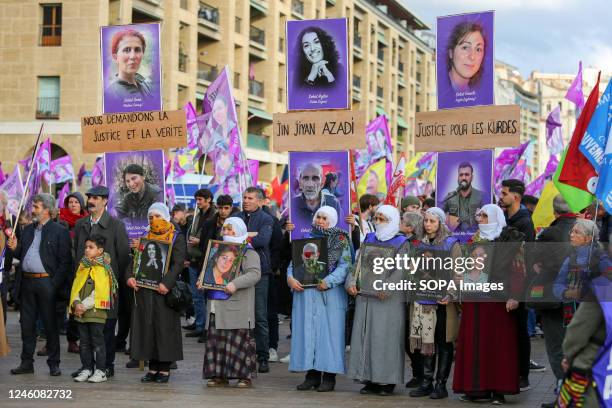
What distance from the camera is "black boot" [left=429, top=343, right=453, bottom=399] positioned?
10.3 m

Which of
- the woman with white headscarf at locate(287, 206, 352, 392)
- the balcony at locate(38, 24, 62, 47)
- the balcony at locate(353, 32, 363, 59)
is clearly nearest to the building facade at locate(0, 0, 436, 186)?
the balcony at locate(38, 24, 62, 47)

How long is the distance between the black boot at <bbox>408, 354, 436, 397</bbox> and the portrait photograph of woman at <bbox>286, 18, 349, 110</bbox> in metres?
3.29

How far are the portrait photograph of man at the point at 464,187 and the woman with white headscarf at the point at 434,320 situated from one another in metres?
1.70

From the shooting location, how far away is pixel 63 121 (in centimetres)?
4047

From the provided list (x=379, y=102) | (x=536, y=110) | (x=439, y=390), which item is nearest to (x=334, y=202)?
(x=439, y=390)

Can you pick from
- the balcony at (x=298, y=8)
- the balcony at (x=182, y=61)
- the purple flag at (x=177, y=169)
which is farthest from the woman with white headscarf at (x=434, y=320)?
the balcony at (x=298, y=8)

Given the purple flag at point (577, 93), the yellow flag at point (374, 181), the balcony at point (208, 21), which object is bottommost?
the yellow flag at point (374, 181)

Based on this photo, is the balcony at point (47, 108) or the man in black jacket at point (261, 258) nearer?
the man in black jacket at point (261, 258)

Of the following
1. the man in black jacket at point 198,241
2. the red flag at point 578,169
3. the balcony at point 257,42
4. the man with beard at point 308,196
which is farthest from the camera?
the balcony at point 257,42

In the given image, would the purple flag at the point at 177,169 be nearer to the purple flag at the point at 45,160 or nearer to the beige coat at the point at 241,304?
the purple flag at the point at 45,160

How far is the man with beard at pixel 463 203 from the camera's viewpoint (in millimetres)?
12227

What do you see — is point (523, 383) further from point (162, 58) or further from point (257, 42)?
point (257, 42)

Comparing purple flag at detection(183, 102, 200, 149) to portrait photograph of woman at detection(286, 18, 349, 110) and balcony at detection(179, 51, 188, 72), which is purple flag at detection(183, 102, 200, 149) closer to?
portrait photograph of woman at detection(286, 18, 349, 110)

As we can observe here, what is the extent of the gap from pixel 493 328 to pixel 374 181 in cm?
1301
